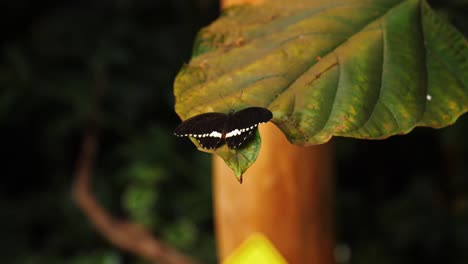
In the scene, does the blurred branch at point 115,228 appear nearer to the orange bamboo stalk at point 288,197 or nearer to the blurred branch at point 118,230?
the blurred branch at point 118,230

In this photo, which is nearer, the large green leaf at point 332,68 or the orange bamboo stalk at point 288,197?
the large green leaf at point 332,68

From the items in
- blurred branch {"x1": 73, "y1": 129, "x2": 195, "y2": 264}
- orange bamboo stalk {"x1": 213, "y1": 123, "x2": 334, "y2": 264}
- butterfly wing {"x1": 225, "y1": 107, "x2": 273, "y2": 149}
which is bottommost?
blurred branch {"x1": 73, "y1": 129, "x2": 195, "y2": 264}

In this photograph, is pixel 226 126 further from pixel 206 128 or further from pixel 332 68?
pixel 332 68

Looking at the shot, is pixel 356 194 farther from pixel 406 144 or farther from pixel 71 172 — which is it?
pixel 71 172

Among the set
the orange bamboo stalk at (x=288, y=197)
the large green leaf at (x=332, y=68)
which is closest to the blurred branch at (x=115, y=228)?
the orange bamboo stalk at (x=288, y=197)

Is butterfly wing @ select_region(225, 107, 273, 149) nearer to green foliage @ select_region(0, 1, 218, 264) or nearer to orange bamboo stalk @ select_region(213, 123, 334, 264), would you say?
orange bamboo stalk @ select_region(213, 123, 334, 264)

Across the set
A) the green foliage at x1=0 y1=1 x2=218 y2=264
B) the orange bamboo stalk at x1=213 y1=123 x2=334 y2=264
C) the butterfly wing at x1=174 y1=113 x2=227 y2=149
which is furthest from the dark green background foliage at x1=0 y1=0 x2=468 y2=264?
the butterfly wing at x1=174 y1=113 x2=227 y2=149
